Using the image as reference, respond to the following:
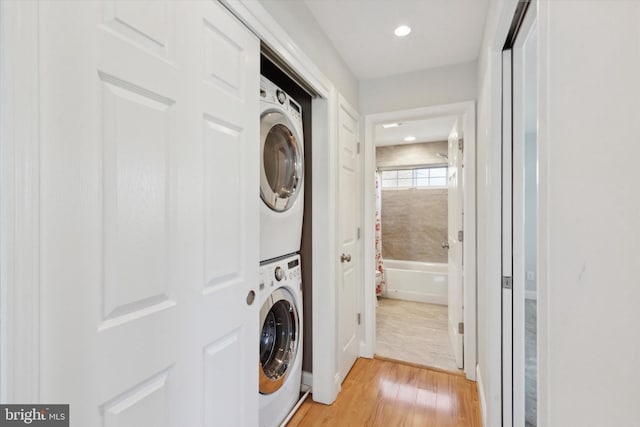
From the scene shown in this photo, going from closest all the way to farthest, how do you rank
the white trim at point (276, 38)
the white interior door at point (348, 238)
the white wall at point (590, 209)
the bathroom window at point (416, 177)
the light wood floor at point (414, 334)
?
the white wall at point (590, 209)
the white trim at point (276, 38)
the white interior door at point (348, 238)
the light wood floor at point (414, 334)
the bathroom window at point (416, 177)

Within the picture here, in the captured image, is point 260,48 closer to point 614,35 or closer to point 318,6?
point 318,6

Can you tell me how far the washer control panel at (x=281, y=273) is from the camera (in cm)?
148

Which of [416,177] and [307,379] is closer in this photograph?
[307,379]

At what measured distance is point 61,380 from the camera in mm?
585

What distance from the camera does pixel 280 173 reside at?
5.51 ft

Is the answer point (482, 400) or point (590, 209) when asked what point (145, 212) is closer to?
point (590, 209)

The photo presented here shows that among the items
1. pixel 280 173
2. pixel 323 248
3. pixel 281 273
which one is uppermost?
pixel 280 173

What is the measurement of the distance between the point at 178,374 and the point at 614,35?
119 cm

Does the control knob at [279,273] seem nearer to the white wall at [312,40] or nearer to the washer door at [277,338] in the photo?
the washer door at [277,338]

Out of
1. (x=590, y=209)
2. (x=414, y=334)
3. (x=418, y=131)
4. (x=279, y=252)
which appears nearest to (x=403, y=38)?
(x=279, y=252)

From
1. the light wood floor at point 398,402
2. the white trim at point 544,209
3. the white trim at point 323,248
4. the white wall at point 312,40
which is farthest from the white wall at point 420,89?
the light wood floor at point 398,402

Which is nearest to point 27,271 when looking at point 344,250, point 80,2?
point 80,2

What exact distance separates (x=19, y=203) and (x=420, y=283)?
168 inches

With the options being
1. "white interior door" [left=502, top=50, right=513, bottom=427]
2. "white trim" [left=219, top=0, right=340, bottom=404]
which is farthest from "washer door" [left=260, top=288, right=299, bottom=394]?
"white interior door" [left=502, top=50, right=513, bottom=427]
